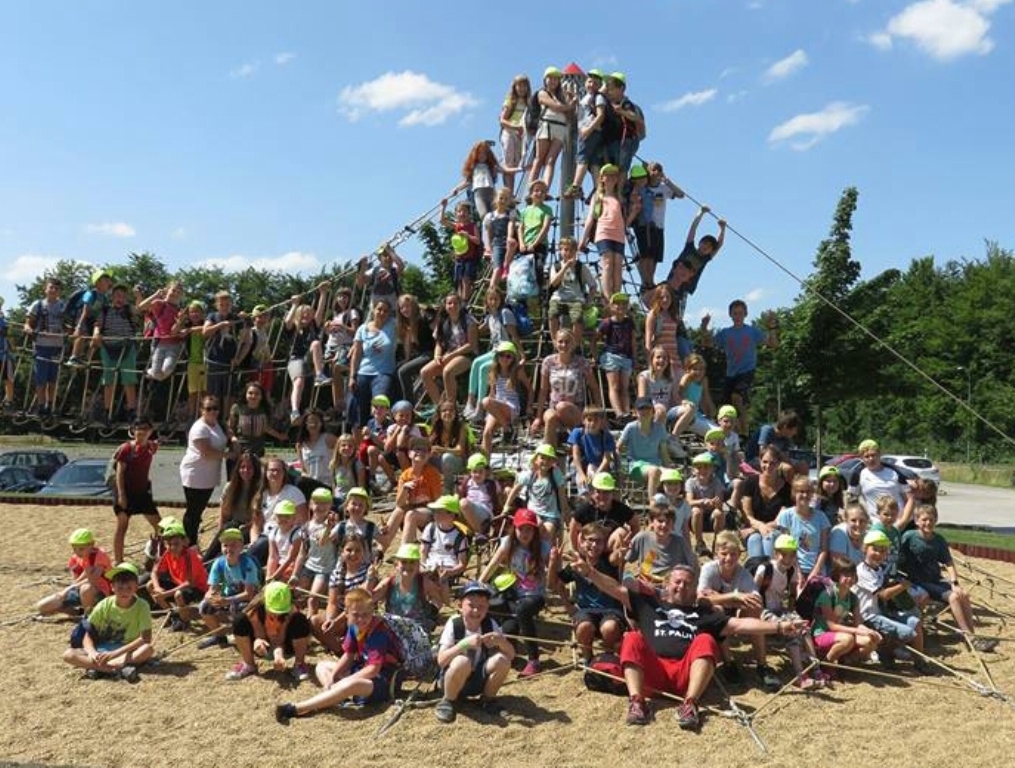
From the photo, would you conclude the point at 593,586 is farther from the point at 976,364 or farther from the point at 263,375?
the point at 976,364

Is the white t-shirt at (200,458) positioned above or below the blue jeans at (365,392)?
below

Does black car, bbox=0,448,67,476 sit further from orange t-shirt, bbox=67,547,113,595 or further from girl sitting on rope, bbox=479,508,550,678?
girl sitting on rope, bbox=479,508,550,678

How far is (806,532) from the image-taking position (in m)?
7.15

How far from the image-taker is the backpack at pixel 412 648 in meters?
6.15

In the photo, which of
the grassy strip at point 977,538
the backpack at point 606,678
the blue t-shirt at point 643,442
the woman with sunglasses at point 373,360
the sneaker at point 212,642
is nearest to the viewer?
the backpack at point 606,678

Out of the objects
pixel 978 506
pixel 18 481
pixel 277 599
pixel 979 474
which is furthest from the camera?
pixel 979 474

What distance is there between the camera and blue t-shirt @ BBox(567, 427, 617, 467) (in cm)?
798

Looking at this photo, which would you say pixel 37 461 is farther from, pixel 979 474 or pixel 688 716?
pixel 979 474

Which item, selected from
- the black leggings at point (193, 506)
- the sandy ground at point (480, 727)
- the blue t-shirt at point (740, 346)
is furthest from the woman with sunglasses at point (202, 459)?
the blue t-shirt at point (740, 346)

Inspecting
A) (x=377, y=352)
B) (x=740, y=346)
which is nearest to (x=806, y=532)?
(x=740, y=346)

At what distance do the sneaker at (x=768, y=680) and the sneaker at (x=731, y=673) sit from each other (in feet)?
0.54

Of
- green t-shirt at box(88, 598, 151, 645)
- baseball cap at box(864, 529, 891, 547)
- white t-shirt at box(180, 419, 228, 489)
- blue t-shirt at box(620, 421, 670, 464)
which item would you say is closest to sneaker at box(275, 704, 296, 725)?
green t-shirt at box(88, 598, 151, 645)

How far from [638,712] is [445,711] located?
1.24m

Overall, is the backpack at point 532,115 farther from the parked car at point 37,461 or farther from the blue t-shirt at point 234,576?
the parked car at point 37,461
